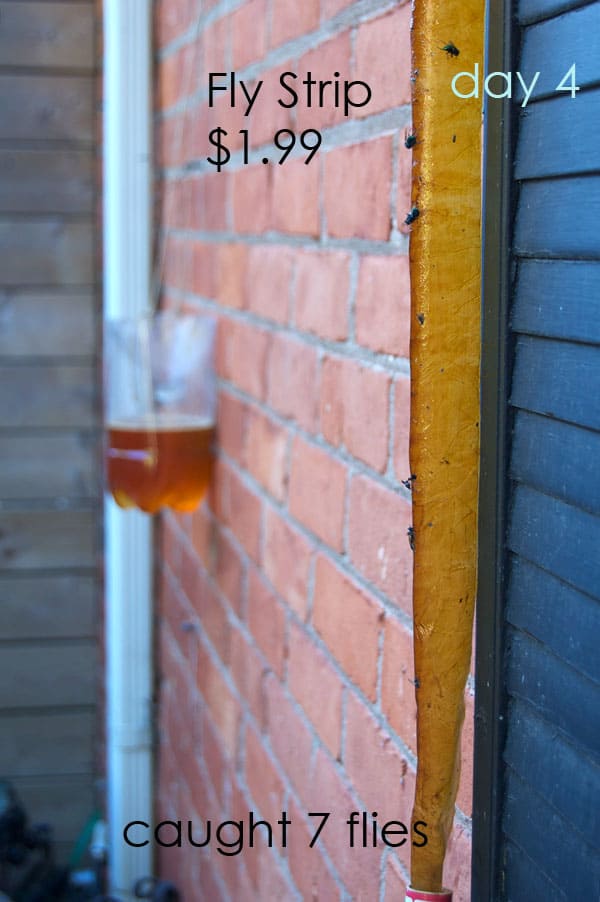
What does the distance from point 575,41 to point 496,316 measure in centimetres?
14

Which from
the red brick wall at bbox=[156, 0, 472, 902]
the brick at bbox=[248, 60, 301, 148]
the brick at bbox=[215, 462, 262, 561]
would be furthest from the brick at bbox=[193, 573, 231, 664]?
the brick at bbox=[248, 60, 301, 148]

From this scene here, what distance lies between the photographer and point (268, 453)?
1307 millimetres

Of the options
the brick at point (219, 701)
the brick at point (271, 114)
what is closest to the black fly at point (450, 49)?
the brick at point (271, 114)

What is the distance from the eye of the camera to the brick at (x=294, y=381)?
1.13m

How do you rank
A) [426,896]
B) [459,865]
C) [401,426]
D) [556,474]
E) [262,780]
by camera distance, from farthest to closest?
[262,780] < [401,426] < [459,865] < [426,896] < [556,474]

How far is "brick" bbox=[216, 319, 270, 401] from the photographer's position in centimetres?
134

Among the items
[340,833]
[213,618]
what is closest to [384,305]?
[340,833]

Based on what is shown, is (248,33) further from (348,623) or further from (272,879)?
(272,879)

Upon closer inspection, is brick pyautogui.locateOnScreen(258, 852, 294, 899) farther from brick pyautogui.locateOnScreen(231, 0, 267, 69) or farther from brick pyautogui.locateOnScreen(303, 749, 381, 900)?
brick pyautogui.locateOnScreen(231, 0, 267, 69)

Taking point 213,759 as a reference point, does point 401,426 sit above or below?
above

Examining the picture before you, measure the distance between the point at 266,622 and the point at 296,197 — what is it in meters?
0.48

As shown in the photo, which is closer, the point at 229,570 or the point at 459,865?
the point at 459,865

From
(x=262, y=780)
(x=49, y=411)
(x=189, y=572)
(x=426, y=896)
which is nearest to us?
(x=426, y=896)

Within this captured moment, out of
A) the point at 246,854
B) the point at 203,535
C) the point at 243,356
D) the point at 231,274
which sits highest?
the point at 231,274
